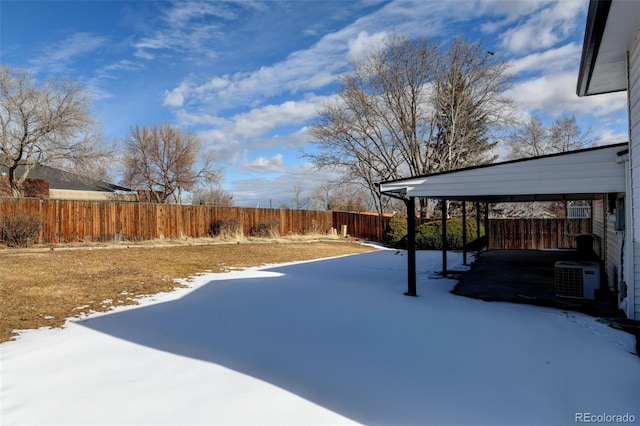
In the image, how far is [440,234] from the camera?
1622 centimetres

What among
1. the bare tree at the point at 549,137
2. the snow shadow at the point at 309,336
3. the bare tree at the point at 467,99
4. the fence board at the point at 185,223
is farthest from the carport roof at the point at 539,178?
the bare tree at the point at 549,137

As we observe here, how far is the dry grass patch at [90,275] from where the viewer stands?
499cm

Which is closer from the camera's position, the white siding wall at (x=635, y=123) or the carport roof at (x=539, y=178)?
the white siding wall at (x=635, y=123)

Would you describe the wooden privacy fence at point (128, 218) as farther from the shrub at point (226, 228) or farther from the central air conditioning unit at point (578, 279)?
the central air conditioning unit at point (578, 279)

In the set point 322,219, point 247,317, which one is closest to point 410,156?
point 322,219

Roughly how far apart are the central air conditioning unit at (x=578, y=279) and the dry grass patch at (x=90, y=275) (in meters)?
6.69

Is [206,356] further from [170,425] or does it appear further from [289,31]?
[289,31]

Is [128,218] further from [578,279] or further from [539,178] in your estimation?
[578,279]

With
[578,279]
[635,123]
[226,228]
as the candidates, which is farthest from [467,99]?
[635,123]

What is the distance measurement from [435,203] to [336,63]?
11.4 meters

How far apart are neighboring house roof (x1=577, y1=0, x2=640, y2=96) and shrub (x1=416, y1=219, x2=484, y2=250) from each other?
10.4m

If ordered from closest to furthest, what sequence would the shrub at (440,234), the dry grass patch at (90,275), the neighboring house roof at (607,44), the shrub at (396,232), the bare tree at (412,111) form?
the neighboring house roof at (607,44)
the dry grass patch at (90,275)
the shrub at (440,234)
the shrub at (396,232)
the bare tree at (412,111)

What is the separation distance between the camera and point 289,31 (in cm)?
1304

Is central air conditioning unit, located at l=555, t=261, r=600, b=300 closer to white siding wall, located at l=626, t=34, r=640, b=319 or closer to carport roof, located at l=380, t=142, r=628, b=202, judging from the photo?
carport roof, located at l=380, t=142, r=628, b=202
